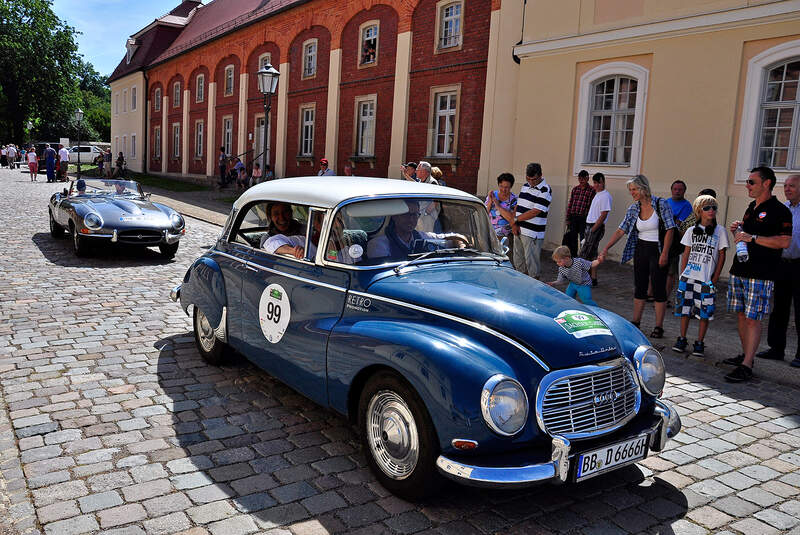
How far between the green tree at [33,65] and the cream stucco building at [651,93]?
178 ft

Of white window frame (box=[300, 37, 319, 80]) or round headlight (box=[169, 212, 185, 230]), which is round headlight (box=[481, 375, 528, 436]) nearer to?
round headlight (box=[169, 212, 185, 230])

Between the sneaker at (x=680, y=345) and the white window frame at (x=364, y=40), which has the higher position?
the white window frame at (x=364, y=40)

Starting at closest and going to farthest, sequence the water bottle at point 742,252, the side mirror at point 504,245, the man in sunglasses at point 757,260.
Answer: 1. the side mirror at point 504,245
2. the man in sunglasses at point 757,260
3. the water bottle at point 742,252

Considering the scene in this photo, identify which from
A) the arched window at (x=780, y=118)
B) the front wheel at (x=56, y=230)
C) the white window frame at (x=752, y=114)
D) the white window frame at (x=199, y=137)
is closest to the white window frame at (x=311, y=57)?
the white window frame at (x=199, y=137)

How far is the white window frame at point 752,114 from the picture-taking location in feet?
37.7

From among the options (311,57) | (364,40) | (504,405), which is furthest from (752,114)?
(311,57)

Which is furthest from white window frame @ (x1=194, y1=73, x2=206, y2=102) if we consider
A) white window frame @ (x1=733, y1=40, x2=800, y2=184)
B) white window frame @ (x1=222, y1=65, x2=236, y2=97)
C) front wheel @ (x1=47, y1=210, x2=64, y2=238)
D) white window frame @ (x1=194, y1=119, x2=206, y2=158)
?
white window frame @ (x1=733, y1=40, x2=800, y2=184)

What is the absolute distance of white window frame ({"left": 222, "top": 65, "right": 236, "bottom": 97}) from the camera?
32.7 meters

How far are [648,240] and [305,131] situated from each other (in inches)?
828

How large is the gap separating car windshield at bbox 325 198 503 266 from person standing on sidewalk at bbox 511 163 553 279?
4.50 metres

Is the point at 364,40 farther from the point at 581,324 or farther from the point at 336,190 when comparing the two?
the point at 581,324

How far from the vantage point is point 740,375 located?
6.24 meters

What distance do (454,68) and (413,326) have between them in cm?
1644

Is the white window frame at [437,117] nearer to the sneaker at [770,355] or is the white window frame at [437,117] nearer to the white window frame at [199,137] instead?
the sneaker at [770,355]
